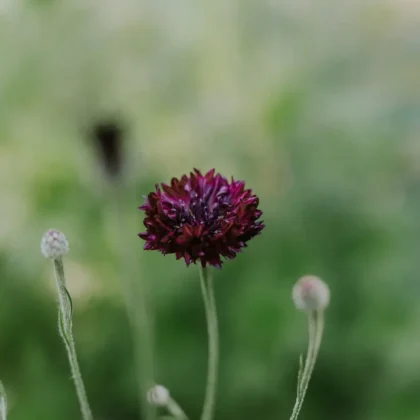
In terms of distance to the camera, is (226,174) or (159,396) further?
(226,174)

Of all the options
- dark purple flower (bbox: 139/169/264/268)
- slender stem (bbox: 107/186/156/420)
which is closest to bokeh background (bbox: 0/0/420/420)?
slender stem (bbox: 107/186/156/420)

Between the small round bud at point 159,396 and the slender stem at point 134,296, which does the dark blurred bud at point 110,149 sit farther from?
the small round bud at point 159,396

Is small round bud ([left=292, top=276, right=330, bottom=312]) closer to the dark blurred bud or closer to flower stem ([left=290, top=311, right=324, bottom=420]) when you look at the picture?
flower stem ([left=290, top=311, right=324, bottom=420])

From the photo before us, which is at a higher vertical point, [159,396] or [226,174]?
[226,174]

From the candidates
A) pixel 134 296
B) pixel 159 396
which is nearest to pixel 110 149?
pixel 134 296

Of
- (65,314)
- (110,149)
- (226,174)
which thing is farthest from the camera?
(226,174)

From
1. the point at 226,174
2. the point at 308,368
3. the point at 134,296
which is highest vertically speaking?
the point at 226,174

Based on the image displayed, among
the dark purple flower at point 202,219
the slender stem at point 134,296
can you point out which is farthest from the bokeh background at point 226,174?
the dark purple flower at point 202,219

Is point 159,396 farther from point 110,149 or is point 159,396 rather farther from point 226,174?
point 226,174

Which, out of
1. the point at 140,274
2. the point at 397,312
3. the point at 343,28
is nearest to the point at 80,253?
the point at 140,274
